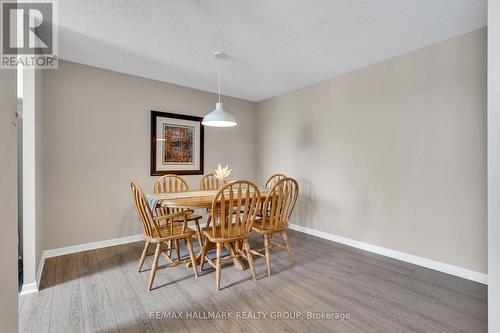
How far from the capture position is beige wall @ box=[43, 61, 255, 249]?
2717 mm

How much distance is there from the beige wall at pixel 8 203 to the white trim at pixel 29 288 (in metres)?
1.00

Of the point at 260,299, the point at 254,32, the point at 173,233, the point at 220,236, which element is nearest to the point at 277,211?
the point at 220,236

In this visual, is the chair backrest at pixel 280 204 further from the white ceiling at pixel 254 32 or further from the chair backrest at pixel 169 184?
the white ceiling at pixel 254 32

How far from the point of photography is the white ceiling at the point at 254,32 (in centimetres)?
188

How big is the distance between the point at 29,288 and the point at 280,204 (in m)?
2.33

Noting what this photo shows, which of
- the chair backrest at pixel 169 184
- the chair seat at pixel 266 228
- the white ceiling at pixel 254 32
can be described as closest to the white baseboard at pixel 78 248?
the chair backrest at pixel 169 184

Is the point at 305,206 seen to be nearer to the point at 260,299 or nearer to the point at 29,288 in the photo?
the point at 260,299

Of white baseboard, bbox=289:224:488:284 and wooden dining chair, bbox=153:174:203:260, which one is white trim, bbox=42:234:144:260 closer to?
wooden dining chair, bbox=153:174:203:260

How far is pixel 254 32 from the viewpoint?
224 centimetres

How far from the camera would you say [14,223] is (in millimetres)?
1208

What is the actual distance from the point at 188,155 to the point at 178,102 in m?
0.87

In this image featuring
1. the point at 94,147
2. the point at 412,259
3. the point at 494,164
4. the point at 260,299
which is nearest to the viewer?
the point at 494,164

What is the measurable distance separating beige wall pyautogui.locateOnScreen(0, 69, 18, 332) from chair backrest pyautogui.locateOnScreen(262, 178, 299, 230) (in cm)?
169

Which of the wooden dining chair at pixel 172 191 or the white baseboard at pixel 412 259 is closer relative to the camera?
the white baseboard at pixel 412 259
